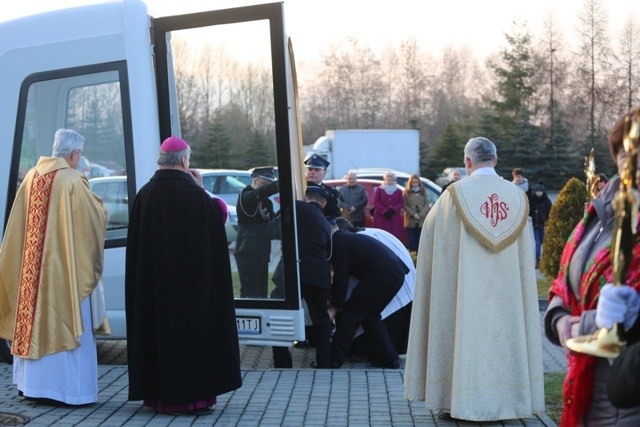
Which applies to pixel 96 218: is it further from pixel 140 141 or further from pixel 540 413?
pixel 540 413

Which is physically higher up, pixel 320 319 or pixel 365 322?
pixel 320 319

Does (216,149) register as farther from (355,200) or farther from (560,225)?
(355,200)

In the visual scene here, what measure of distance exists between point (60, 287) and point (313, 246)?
100 inches

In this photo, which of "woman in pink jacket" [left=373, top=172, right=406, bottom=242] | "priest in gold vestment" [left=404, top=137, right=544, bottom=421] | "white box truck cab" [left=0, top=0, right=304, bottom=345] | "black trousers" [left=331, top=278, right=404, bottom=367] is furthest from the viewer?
"woman in pink jacket" [left=373, top=172, right=406, bottom=242]

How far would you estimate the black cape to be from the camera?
713cm

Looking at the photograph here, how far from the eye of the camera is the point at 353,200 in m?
18.9

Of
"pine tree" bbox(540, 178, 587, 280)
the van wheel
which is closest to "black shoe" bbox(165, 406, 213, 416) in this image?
the van wheel

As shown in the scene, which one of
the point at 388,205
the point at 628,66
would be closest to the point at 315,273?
the point at 388,205

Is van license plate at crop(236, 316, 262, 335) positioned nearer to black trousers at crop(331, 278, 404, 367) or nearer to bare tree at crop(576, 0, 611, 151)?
black trousers at crop(331, 278, 404, 367)

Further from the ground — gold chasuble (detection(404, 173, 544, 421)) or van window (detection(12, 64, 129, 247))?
van window (detection(12, 64, 129, 247))

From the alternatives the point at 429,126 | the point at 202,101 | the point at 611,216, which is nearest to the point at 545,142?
the point at 429,126

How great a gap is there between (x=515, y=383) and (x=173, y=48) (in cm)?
436

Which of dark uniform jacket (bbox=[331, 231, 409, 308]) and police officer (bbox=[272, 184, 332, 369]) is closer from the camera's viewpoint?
police officer (bbox=[272, 184, 332, 369])

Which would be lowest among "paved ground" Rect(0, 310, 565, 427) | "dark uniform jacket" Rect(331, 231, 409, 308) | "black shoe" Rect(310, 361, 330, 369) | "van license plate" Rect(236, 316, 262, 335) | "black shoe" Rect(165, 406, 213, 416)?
"black shoe" Rect(310, 361, 330, 369)
